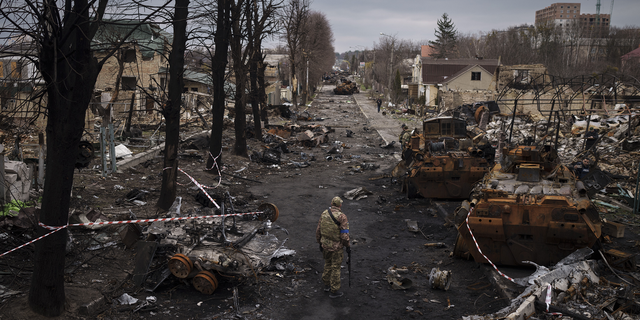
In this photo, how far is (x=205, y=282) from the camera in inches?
278

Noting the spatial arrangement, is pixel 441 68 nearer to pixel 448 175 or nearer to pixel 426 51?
pixel 448 175

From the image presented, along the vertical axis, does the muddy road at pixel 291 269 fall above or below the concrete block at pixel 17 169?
below

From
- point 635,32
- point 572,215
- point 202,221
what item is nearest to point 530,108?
point 572,215

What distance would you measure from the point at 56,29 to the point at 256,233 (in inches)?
171


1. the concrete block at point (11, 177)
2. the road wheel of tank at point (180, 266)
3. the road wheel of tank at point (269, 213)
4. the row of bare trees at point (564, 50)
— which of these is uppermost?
the row of bare trees at point (564, 50)

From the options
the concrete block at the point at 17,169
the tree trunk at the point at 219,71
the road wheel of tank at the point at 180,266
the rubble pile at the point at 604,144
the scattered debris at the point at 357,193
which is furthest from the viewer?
the tree trunk at the point at 219,71

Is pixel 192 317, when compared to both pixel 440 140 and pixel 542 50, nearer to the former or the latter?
pixel 440 140

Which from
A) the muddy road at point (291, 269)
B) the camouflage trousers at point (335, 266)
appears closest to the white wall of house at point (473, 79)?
the muddy road at point (291, 269)

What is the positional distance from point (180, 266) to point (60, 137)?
254cm

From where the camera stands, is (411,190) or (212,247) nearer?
(212,247)

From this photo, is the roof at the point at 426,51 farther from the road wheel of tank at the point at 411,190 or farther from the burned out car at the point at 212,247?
the burned out car at the point at 212,247

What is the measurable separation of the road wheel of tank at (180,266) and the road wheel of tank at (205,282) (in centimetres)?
18

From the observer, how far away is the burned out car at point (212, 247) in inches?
277

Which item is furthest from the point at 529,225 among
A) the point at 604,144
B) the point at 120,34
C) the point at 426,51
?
the point at 426,51
